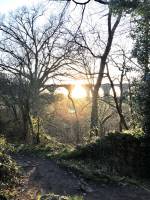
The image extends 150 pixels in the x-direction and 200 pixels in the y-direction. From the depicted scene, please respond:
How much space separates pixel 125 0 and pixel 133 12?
1.71 ft

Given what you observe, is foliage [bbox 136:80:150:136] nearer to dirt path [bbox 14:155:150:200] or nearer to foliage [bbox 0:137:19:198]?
dirt path [bbox 14:155:150:200]

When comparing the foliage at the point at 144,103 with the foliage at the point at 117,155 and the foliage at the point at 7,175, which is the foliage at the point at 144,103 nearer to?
the foliage at the point at 117,155

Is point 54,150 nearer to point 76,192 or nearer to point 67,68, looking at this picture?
point 76,192

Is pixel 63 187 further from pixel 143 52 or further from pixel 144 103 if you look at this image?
pixel 143 52

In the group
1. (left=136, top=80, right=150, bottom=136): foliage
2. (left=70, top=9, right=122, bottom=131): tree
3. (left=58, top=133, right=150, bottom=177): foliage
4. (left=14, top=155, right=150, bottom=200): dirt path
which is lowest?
(left=14, top=155, right=150, bottom=200): dirt path

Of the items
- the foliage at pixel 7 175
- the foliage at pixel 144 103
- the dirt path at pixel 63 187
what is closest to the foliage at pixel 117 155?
the foliage at pixel 144 103

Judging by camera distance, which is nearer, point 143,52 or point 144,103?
point 144,103

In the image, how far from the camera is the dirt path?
918 cm

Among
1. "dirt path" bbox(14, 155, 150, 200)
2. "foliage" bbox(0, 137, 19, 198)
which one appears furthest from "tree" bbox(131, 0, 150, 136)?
"foliage" bbox(0, 137, 19, 198)

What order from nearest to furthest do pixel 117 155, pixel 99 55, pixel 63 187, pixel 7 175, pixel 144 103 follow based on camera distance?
pixel 7 175
pixel 63 187
pixel 117 155
pixel 144 103
pixel 99 55

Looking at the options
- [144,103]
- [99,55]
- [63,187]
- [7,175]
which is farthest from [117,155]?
[99,55]

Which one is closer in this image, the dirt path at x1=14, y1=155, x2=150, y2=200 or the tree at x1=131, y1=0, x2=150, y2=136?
the dirt path at x1=14, y1=155, x2=150, y2=200

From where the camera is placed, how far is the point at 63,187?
9.72 m

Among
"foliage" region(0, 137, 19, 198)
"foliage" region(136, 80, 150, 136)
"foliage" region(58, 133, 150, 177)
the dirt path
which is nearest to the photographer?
"foliage" region(0, 137, 19, 198)
